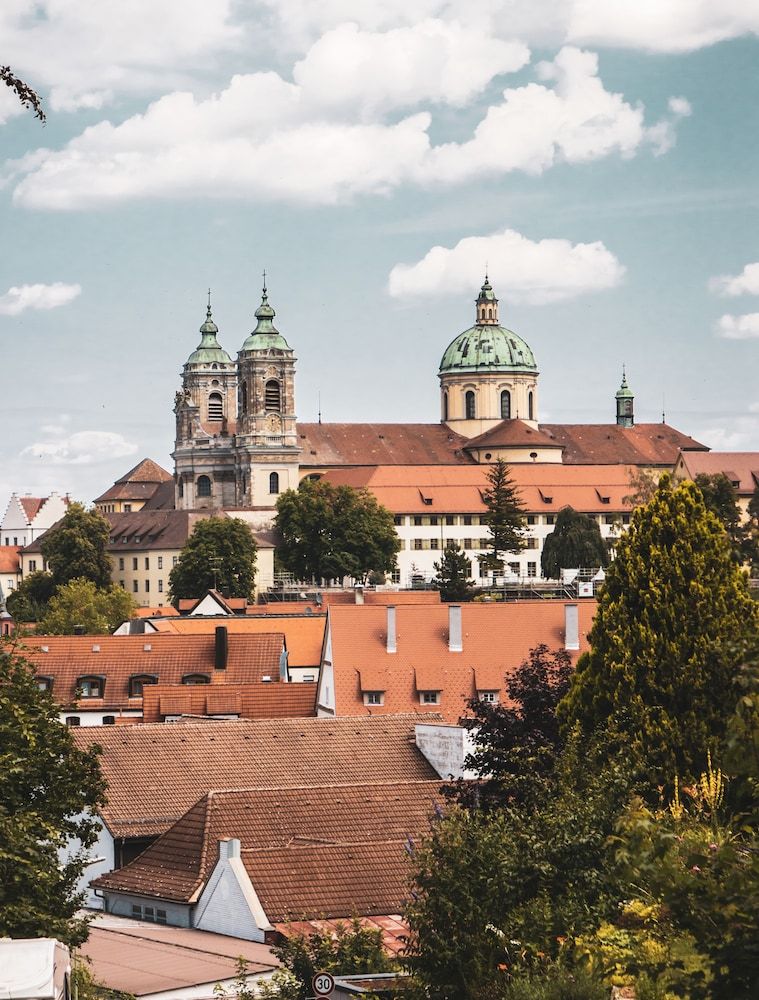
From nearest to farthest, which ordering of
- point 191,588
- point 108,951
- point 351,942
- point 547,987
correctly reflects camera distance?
point 547,987
point 351,942
point 108,951
point 191,588

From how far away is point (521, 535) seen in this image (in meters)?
159

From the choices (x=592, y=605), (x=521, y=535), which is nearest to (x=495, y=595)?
(x=521, y=535)

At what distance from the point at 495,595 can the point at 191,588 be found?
2644cm

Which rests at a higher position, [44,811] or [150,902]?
[44,811]

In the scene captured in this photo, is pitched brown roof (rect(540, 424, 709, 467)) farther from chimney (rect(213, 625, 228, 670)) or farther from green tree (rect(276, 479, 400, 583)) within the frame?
chimney (rect(213, 625, 228, 670))

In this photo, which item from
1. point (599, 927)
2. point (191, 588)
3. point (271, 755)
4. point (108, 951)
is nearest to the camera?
point (599, 927)

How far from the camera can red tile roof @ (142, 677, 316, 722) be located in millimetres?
55344

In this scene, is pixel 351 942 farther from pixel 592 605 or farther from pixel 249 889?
pixel 592 605

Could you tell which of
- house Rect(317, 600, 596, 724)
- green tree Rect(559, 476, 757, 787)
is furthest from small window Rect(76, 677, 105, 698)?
green tree Rect(559, 476, 757, 787)

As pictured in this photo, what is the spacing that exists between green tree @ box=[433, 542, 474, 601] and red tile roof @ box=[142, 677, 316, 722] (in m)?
56.0

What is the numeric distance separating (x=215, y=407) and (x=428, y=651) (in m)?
131

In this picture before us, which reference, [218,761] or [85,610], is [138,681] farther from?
[85,610]

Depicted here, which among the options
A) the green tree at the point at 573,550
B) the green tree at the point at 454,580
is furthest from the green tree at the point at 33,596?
the green tree at the point at 573,550

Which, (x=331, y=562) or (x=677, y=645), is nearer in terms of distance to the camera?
(x=677, y=645)
